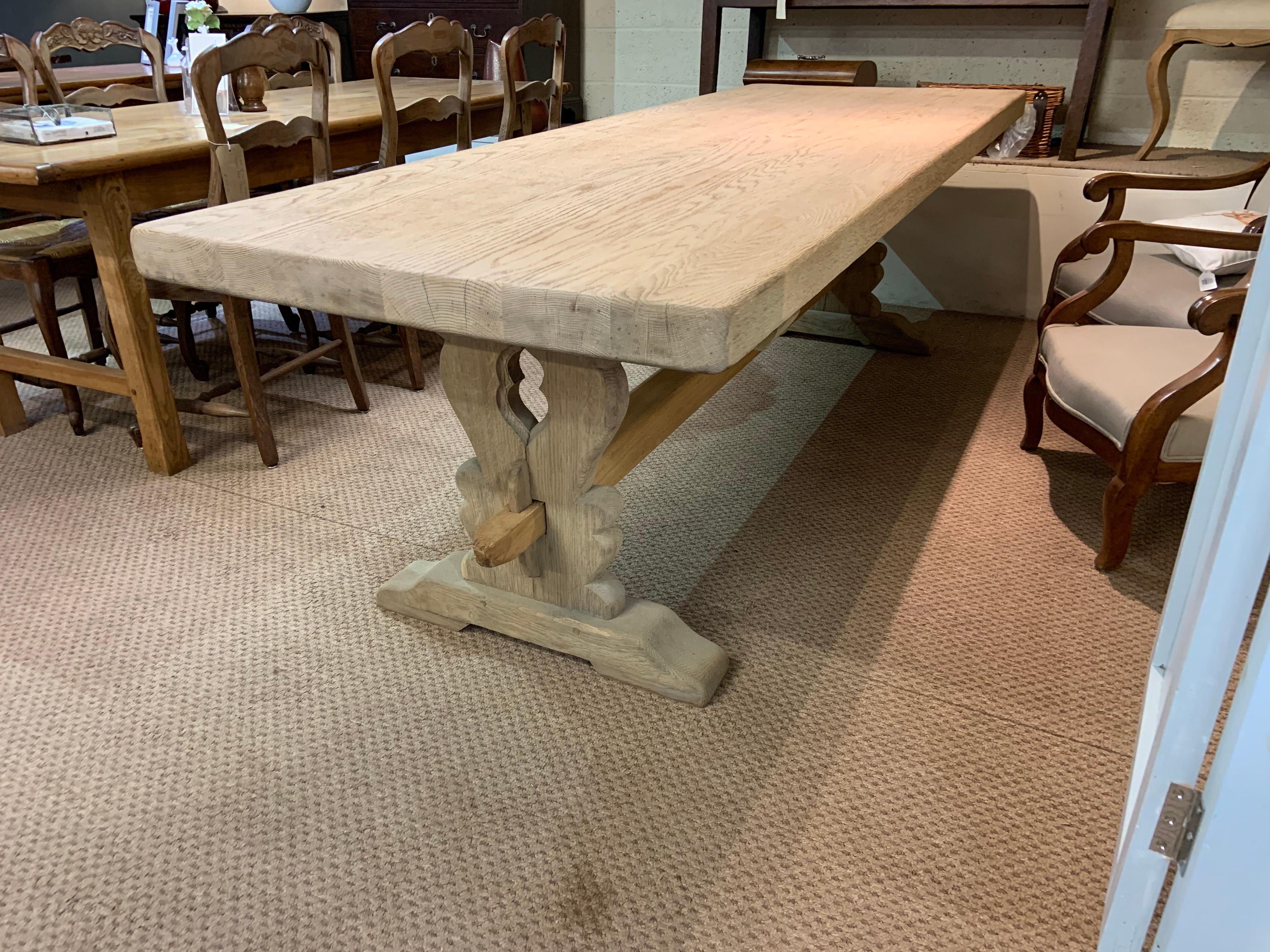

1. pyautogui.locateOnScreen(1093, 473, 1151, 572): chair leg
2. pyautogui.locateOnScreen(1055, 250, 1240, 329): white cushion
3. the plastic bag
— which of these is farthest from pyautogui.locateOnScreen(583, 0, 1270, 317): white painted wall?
pyautogui.locateOnScreen(1093, 473, 1151, 572): chair leg

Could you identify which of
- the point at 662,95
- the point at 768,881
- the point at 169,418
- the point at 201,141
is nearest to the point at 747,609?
the point at 768,881

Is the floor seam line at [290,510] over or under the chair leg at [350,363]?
Result: under

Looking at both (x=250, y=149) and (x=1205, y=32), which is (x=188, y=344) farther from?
(x=1205, y=32)

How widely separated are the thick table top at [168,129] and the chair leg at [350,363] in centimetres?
51

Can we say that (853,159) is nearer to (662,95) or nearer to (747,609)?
(747,609)

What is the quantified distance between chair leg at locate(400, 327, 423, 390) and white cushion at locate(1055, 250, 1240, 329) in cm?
179

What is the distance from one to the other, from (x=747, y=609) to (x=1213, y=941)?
3.01 ft

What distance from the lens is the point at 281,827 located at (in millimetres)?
1217

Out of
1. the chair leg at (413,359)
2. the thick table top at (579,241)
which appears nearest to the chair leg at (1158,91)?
the thick table top at (579,241)

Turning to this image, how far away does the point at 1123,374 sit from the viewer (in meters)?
1.75

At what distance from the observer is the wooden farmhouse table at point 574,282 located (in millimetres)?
959

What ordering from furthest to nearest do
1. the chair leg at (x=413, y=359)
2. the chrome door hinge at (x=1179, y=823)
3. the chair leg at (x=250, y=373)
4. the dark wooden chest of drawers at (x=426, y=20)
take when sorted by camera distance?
the dark wooden chest of drawers at (x=426, y=20)
the chair leg at (x=413, y=359)
the chair leg at (x=250, y=373)
the chrome door hinge at (x=1179, y=823)

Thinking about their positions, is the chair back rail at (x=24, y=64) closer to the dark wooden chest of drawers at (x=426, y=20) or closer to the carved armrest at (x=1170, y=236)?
the dark wooden chest of drawers at (x=426, y=20)

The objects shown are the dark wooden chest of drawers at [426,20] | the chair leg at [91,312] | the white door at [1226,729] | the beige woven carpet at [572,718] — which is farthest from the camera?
the dark wooden chest of drawers at [426,20]
